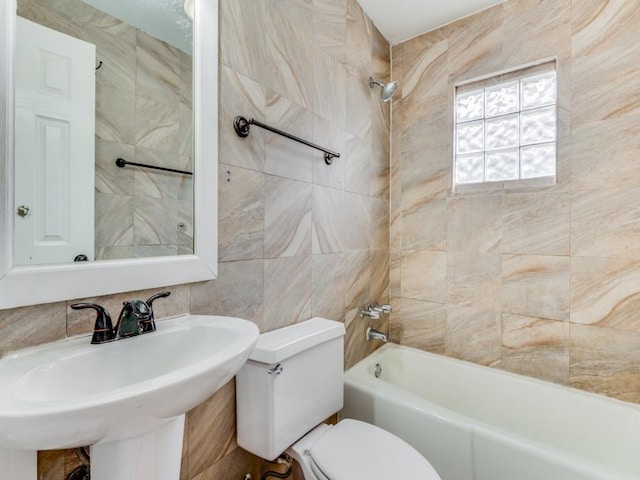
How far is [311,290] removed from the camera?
1.50 metres

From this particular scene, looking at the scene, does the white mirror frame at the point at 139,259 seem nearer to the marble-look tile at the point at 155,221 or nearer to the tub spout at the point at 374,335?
the marble-look tile at the point at 155,221

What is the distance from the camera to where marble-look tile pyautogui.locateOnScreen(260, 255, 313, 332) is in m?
1.28

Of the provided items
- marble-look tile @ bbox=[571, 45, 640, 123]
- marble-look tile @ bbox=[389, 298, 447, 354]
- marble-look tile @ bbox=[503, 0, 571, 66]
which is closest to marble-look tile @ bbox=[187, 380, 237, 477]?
marble-look tile @ bbox=[389, 298, 447, 354]

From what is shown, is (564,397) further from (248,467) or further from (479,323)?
(248,467)

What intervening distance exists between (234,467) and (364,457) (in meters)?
0.50

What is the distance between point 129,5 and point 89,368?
1030 mm

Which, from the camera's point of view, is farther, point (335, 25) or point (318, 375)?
point (335, 25)

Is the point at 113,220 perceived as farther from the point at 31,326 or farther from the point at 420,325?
the point at 420,325

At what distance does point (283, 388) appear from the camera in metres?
1.12

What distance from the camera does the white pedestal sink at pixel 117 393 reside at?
48 cm

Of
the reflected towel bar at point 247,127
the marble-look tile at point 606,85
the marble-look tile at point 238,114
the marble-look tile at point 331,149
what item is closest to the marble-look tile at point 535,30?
the marble-look tile at point 606,85

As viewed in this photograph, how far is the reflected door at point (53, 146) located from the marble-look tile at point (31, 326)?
11 centimetres

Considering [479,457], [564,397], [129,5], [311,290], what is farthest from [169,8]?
[564,397]

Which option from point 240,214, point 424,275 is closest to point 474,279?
point 424,275
